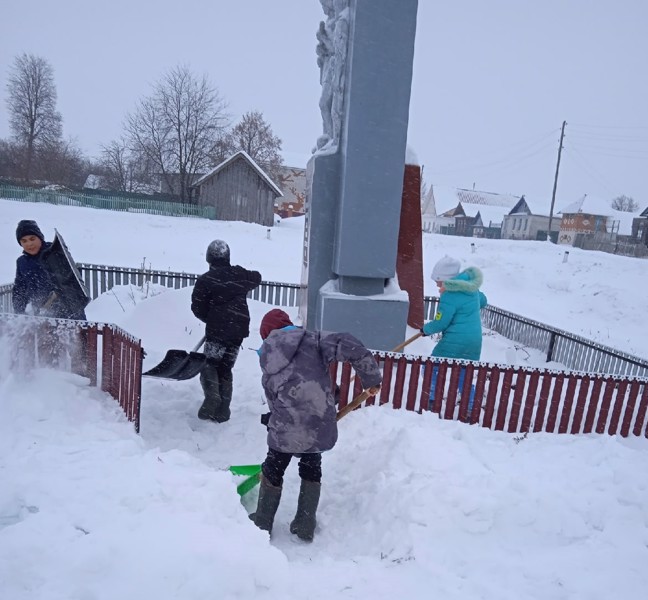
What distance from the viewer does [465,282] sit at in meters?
4.70

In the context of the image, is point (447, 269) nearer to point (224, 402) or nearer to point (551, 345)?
point (224, 402)

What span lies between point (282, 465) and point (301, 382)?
66cm

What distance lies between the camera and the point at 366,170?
594 cm

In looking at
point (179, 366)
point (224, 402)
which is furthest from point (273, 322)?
point (224, 402)

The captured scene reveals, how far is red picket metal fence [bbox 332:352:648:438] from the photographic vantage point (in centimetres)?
445

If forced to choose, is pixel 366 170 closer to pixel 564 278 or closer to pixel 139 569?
pixel 139 569

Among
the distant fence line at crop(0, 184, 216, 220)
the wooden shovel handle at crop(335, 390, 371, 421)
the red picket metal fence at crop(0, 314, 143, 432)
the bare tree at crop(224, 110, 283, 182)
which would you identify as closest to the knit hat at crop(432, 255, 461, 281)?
the wooden shovel handle at crop(335, 390, 371, 421)

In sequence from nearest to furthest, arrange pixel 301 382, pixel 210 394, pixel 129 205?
pixel 301 382, pixel 210 394, pixel 129 205

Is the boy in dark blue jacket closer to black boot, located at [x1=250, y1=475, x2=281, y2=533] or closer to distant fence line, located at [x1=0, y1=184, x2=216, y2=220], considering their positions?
black boot, located at [x1=250, y1=475, x2=281, y2=533]

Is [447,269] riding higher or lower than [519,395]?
higher

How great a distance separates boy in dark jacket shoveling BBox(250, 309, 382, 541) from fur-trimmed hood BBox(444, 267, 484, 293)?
205 centimetres

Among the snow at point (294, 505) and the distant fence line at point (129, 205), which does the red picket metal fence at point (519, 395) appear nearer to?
the snow at point (294, 505)

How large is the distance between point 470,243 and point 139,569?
25.1 metres

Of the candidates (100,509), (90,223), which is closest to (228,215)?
(90,223)
